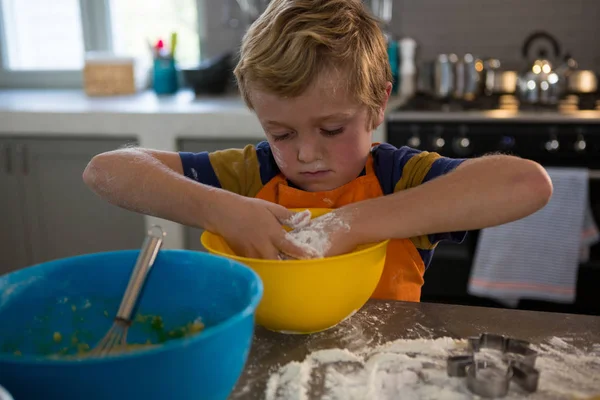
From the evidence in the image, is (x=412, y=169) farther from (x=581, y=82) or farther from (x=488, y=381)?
(x=581, y=82)

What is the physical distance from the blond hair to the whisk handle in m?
0.33

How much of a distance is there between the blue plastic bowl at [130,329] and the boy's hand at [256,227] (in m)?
0.12

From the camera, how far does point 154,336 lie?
768mm

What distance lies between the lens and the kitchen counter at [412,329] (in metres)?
0.78

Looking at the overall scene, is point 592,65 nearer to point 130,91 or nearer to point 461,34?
point 461,34

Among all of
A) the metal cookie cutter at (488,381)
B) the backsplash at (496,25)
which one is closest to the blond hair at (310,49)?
the metal cookie cutter at (488,381)

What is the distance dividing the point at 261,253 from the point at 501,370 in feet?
1.03

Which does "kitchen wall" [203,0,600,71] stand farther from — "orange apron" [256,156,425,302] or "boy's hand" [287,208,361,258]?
"boy's hand" [287,208,361,258]

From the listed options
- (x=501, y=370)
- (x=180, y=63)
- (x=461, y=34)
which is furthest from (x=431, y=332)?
(x=180, y=63)

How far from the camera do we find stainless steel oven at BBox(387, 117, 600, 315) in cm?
224

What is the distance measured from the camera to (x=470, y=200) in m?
0.89

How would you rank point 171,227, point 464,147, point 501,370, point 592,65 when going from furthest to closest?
point 592,65 < point 171,227 < point 464,147 < point 501,370

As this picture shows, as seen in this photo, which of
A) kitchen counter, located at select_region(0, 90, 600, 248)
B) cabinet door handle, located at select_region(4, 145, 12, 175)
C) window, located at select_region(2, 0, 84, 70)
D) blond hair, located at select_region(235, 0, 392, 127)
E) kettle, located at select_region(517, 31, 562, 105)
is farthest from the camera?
window, located at select_region(2, 0, 84, 70)

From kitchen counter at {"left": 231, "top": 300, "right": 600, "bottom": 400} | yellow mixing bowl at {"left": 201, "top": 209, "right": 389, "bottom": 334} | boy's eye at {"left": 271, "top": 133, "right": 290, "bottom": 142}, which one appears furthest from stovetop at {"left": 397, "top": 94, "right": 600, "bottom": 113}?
yellow mixing bowl at {"left": 201, "top": 209, "right": 389, "bottom": 334}
